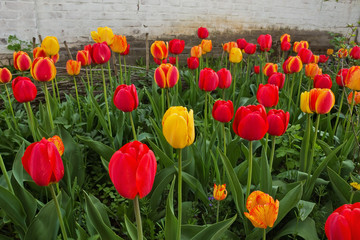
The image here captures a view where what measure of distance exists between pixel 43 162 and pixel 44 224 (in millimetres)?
375

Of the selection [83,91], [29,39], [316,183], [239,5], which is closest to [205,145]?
[316,183]

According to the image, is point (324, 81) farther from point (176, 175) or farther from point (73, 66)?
point (73, 66)

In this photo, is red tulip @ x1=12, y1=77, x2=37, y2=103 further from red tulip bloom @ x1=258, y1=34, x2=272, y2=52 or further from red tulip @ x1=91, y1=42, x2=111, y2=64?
red tulip bloom @ x1=258, y1=34, x2=272, y2=52

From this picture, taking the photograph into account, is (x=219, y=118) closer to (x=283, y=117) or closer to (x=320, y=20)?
(x=283, y=117)

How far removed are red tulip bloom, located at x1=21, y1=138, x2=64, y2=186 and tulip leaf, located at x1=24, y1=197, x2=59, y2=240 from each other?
0.29 m

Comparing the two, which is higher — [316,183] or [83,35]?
[83,35]

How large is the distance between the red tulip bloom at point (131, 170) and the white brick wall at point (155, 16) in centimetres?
367

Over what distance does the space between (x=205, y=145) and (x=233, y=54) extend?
0.99 metres

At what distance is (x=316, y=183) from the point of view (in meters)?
1.44

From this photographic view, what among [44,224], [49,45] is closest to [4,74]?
[49,45]

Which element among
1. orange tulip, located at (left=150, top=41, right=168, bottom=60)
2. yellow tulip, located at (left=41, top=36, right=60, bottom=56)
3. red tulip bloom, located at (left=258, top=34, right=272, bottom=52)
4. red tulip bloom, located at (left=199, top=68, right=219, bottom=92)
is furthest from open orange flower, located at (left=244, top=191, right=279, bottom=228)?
red tulip bloom, located at (left=258, top=34, right=272, bottom=52)

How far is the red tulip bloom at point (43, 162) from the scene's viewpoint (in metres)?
0.71

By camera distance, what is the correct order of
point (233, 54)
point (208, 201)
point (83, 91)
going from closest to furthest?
point (208, 201), point (233, 54), point (83, 91)

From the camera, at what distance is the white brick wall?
12.1 ft
